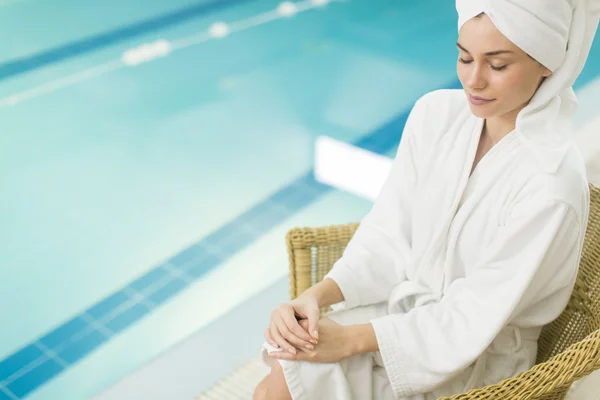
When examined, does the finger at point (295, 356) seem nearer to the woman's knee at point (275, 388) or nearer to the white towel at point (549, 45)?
the woman's knee at point (275, 388)

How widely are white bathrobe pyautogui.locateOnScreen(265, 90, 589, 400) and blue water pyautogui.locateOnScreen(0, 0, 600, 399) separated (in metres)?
1.34

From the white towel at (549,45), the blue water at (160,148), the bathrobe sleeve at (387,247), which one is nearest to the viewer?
the white towel at (549,45)

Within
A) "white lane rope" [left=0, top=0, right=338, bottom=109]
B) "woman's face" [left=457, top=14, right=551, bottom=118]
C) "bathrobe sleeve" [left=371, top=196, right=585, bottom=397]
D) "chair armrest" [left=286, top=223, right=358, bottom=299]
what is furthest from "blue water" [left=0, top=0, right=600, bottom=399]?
"woman's face" [left=457, top=14, right=551, bottom=118]

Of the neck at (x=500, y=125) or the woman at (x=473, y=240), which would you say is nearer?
the woman at (x=473, y=240)

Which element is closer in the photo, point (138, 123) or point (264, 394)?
point (264, 394)

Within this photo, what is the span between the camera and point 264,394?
5.10ft

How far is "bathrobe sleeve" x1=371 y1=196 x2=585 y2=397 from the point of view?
1444 mm

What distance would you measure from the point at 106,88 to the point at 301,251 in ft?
10.7

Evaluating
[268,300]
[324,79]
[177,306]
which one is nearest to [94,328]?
[177,306]

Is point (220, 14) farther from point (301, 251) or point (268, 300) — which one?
point (301, 251)

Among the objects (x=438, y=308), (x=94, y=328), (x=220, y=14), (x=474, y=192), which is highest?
(x=474, y=192)

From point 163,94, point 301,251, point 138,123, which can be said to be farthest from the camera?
point 163,94

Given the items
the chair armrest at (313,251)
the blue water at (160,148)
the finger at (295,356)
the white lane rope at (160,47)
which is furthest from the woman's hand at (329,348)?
the white lane rope at (160,47)

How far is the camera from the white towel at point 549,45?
1.36 metres
